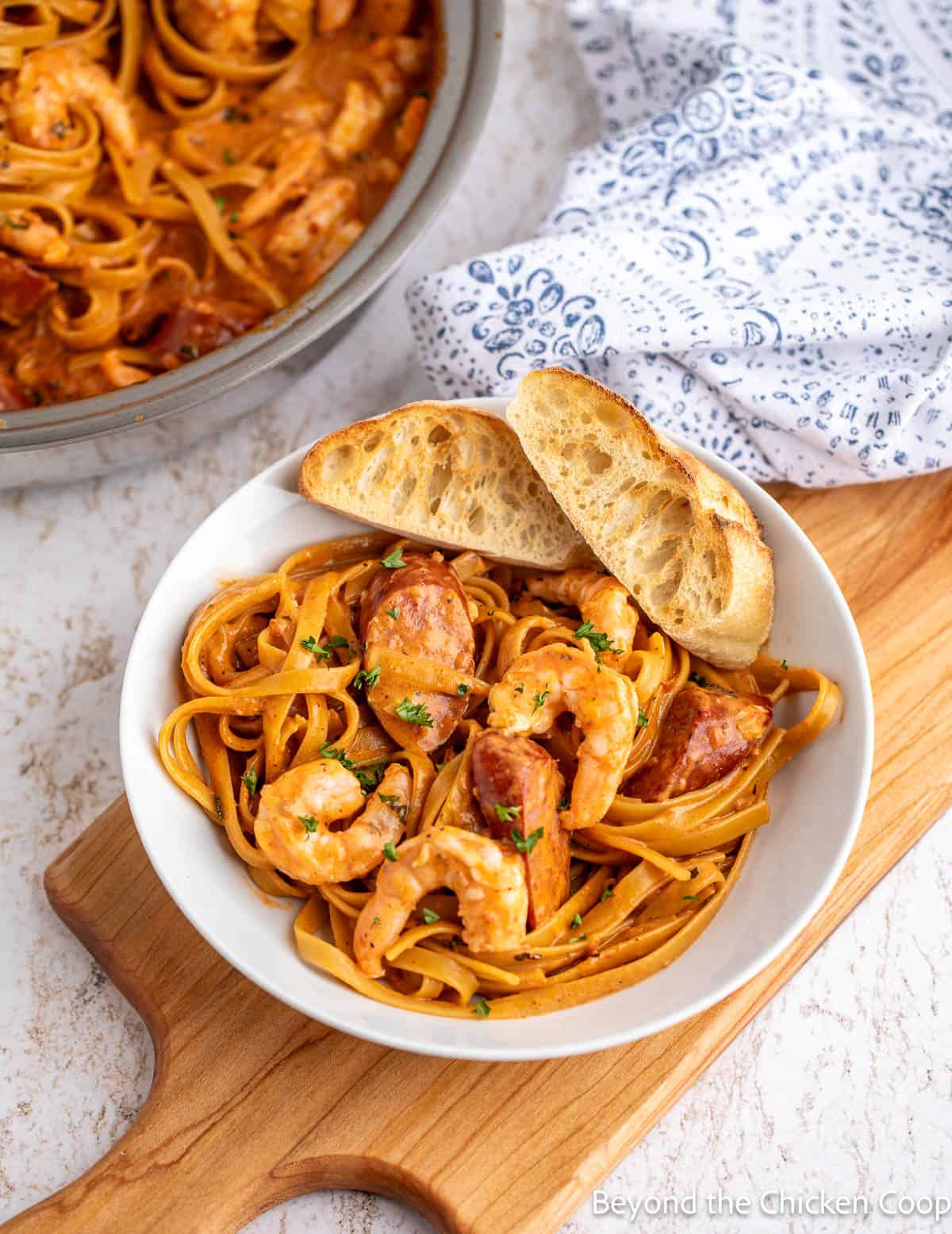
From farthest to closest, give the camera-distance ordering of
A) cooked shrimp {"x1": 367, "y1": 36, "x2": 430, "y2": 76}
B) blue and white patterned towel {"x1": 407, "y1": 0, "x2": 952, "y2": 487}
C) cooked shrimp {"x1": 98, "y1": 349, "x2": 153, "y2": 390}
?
cooked shrimp {"x1": 367, "y1": 36, "x2": 430, "y2": 76}, cooked shrimp {"x1": 98, "y1": 349, "x2": 153, "y2": 390}, blue and white patterned towel {"x1": 407, "y1": 0, "x2": 952, "y2": 487}

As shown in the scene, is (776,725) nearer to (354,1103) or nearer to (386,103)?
(354,1103)

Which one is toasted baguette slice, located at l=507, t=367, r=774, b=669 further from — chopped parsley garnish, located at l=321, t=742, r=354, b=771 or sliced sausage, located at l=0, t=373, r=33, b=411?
sliced sausage, located at l=0, t=373, r=33, b=411

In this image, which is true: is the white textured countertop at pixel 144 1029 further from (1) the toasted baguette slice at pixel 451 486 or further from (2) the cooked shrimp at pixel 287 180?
(1) the toasted baguette slice at pixel 451 486

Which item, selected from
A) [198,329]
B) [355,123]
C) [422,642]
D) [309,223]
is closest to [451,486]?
[422,642]

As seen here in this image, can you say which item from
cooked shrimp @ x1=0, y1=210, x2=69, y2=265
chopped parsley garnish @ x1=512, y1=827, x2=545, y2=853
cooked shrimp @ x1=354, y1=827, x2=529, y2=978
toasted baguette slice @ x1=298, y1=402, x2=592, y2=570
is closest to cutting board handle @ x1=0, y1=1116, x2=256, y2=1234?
cooked shrimp @ x1=354, y1=827, x2=529, y2=978

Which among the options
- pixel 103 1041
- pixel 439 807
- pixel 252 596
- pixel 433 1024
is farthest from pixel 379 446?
pixel 103 1041

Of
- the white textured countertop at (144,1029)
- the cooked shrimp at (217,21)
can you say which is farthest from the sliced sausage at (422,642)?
the cooked shrimp at (217,21)

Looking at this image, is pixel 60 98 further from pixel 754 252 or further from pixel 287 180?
pixel 754 252
